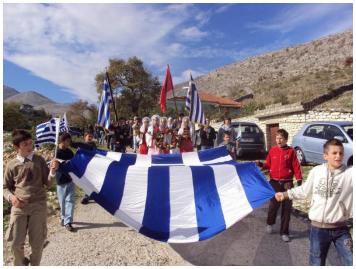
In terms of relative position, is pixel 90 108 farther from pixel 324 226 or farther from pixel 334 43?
pixel 324 226

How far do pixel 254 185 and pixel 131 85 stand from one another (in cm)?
3712

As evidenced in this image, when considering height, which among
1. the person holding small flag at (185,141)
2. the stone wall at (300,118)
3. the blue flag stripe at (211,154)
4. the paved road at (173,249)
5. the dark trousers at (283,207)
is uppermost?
the stone wall at (300,118)

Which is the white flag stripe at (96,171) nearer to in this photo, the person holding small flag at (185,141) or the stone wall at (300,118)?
the person holding small flag at (185,141)

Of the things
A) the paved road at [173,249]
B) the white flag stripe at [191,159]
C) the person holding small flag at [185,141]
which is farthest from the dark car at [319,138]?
the paved road at [173,249]

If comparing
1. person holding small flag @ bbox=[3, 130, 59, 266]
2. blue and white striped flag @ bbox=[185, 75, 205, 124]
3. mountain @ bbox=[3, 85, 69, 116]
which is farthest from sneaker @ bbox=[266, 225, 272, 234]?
mountain @ bbox=[3, 85, 69, 116]

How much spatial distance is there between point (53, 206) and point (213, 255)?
14.4ft

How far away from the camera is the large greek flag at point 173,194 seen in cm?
443

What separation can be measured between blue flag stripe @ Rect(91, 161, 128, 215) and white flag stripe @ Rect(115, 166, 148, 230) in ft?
0.20

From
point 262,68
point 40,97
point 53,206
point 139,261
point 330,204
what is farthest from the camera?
point 40,97

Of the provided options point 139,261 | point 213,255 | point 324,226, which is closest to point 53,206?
point 139,261

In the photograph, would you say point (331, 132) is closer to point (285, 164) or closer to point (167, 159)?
point (167, 159)

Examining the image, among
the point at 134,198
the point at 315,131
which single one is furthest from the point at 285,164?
the point at 315,131

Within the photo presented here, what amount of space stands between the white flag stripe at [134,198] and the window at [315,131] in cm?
799

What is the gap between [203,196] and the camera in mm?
4785
